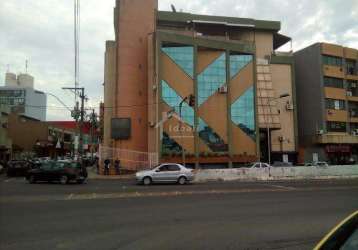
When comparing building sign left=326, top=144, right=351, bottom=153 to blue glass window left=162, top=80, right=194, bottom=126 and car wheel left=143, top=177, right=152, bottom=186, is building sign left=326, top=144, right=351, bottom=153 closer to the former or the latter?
blue glass window left=162, top=80, right=194, bottom=126

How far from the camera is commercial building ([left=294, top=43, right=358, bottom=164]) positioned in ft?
199

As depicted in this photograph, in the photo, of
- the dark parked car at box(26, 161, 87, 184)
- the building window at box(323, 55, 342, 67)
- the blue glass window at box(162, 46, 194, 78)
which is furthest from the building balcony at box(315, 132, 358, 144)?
the dark parked car at box(26, 161, 87, 184)

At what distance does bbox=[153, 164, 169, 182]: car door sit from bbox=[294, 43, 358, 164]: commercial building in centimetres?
3397

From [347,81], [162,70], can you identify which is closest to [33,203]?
[162,70]

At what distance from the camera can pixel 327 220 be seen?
12938 mm

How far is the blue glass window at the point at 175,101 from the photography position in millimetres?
48750

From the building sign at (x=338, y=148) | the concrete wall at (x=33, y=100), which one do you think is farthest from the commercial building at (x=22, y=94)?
the building sign at (x=338, y=148)

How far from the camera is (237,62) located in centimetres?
5222

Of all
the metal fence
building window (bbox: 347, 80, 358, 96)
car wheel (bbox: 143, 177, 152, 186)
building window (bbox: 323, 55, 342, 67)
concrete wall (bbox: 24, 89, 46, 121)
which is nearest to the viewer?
car wheel (bbox: 143, 177, 152, 186)

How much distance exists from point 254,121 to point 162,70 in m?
12.1

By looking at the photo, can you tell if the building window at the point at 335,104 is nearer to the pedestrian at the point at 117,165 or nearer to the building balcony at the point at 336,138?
the building balcony at the point at 336,138

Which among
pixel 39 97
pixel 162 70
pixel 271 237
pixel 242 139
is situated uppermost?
pixel 39 97

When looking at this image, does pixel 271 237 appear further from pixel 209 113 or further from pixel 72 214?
pixel 209 113

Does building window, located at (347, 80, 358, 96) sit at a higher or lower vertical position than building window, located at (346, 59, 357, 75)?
lower
